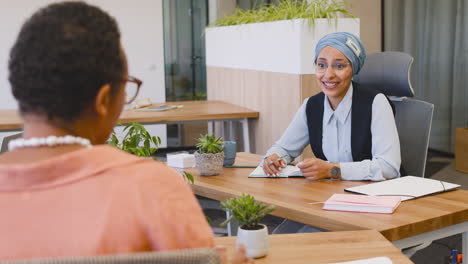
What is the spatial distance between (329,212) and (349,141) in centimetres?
76

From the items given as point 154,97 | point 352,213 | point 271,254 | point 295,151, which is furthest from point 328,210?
point 154,97

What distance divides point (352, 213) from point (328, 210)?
83 mm

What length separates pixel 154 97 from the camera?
7.52m

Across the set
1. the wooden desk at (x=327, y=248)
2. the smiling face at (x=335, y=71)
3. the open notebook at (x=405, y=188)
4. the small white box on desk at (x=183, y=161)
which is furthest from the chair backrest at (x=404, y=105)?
the wooden desk at (x=327, y=248)

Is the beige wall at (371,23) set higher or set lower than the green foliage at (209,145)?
higher

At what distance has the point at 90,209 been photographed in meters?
Result: 0.86

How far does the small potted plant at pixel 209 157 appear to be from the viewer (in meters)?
2.60

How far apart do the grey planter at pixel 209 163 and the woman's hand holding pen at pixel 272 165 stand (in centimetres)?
20

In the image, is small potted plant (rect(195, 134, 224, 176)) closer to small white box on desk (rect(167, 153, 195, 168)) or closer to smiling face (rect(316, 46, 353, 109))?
small white box on desk (rect(167, 153, 195, 168))

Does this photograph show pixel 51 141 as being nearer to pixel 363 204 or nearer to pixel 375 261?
pixel 375 261

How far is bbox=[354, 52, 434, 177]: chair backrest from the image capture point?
8.86 feet

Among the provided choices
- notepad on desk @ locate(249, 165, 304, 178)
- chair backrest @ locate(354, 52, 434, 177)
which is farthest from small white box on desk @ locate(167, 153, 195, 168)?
chair backrest @ locate(354, 52, 434, 177)

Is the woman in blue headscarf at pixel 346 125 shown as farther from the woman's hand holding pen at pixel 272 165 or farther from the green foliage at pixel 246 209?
the green foliage at pixel 246 209

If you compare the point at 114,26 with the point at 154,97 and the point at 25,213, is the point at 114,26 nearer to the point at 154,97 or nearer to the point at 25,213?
the point at 25,213
